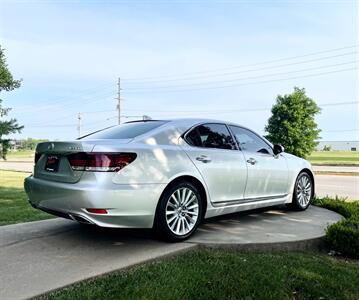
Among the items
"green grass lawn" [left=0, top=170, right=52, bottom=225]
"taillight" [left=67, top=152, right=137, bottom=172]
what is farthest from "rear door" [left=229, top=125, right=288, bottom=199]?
"green grass lawn" [left=0, top=170, right=52, bottom=225]

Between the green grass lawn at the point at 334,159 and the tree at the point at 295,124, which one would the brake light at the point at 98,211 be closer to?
the tree at the point at 295,124

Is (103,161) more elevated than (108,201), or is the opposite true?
(103,161)

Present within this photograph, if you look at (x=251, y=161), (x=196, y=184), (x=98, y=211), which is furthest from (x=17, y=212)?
(x=251, y=161)

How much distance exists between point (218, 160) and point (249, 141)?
3.30 ft

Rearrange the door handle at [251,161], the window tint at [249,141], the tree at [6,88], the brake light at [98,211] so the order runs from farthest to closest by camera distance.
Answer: the tree at [6,88], the window tint at [249,141], the door handle at [251,161], the brake light at [98,211]

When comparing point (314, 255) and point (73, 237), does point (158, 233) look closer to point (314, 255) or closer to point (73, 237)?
point (73, 237)

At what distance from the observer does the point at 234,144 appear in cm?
528

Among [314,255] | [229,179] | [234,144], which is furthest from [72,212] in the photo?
[314,255]

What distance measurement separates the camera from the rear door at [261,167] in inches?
210

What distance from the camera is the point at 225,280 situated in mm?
3357

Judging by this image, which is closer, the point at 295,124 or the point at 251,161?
the point at 251,161

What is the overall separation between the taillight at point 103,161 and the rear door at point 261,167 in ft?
6.62

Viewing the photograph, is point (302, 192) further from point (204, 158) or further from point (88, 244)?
point (88, 244)

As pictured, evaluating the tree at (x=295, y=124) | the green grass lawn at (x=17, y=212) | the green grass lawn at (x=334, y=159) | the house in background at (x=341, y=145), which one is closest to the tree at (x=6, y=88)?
the green grass lawn at (x=17, y=212)
